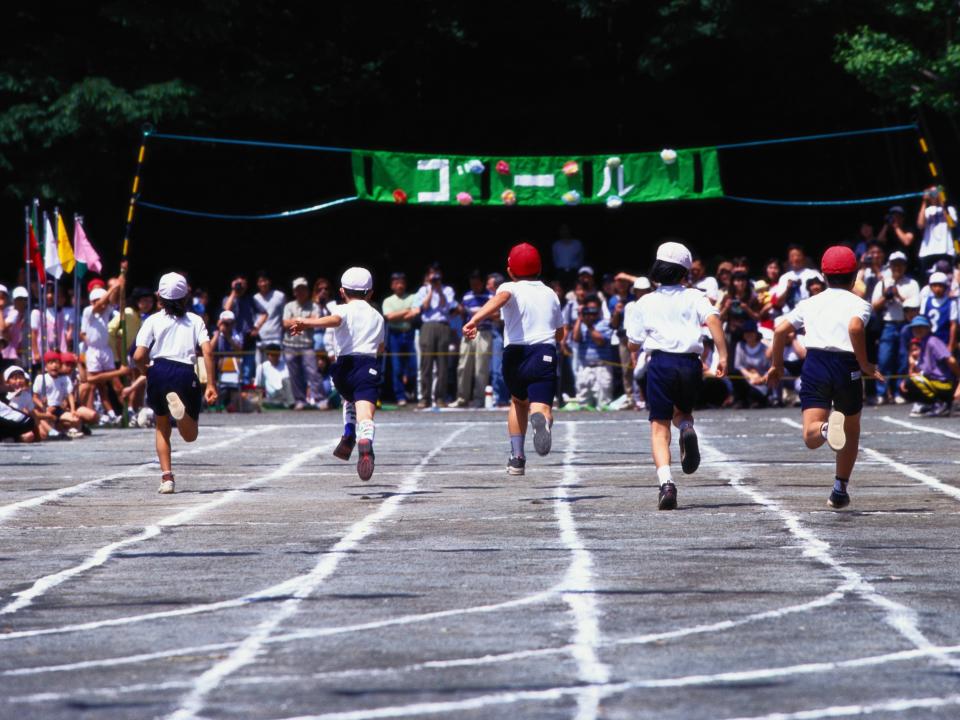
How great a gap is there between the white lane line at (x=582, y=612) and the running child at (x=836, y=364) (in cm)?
173

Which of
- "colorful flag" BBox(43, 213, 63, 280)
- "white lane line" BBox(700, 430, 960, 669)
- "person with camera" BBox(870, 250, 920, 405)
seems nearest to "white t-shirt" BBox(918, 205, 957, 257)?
"person with camera" BBox(870, 250, 920, 405)

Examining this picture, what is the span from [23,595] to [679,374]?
215 inches

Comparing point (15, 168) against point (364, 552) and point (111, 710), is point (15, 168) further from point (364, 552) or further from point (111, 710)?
point (111, 710)

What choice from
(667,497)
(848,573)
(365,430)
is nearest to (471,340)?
(365,430)

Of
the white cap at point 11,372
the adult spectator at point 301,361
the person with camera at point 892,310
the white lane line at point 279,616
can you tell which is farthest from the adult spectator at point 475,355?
the white lane line at point 279,616

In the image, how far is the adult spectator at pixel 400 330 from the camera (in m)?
28.7

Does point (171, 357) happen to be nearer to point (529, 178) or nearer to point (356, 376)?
point (356, 376)

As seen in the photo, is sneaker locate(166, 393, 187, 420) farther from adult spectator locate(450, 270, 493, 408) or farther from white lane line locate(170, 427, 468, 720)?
adult spectator locate(450, 270, 493, 408)

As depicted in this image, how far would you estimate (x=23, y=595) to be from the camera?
8547 millimetres

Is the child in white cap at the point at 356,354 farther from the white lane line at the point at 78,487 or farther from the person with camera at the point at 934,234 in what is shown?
the person with camera at the point at 934,234

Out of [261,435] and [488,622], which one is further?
[261,435]

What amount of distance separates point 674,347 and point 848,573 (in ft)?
13.0

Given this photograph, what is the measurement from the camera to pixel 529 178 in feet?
89.9

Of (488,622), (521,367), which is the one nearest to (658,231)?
(521,367)
